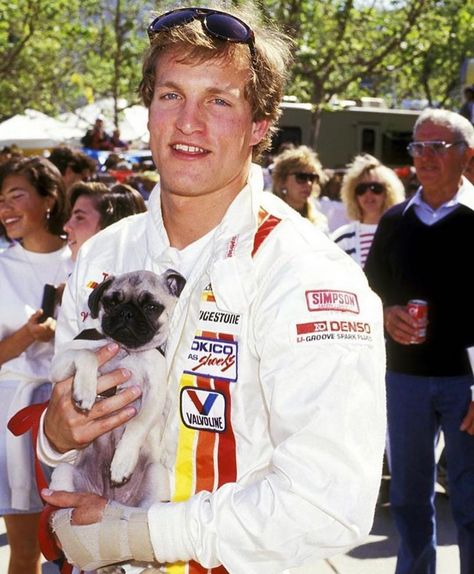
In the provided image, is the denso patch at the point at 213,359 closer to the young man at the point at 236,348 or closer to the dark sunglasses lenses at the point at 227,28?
the young man at the point at 236,348

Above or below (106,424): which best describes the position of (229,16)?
above

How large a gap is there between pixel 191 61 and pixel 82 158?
6.31 metres

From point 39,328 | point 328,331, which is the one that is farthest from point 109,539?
point 39,328

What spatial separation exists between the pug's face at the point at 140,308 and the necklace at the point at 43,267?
9.01 ft

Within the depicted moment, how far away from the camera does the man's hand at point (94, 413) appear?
7.70 feet

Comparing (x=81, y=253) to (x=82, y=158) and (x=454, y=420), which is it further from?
(x=82, y=158)

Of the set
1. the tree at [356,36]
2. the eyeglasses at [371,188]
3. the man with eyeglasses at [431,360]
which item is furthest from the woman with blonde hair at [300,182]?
the tree at [356,36]

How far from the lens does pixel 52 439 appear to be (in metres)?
2.47

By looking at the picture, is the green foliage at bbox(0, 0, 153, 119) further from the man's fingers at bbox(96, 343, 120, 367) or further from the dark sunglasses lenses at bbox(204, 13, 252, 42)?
the man's fingers at bbox(96, 343, 120, 367)

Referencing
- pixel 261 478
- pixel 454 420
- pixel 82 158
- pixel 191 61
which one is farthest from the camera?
pixel 82 158

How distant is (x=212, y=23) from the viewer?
2484 mm

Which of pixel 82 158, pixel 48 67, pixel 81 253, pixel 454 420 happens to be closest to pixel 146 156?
pixel 48 67

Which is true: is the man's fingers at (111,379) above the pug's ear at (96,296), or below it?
below

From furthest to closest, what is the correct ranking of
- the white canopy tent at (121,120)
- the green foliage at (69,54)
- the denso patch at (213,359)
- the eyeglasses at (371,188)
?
the white canopy tent at (121,120), the green foliage at (69,54), the eyeglasses at (371,188), the denso patch at (213,359)
